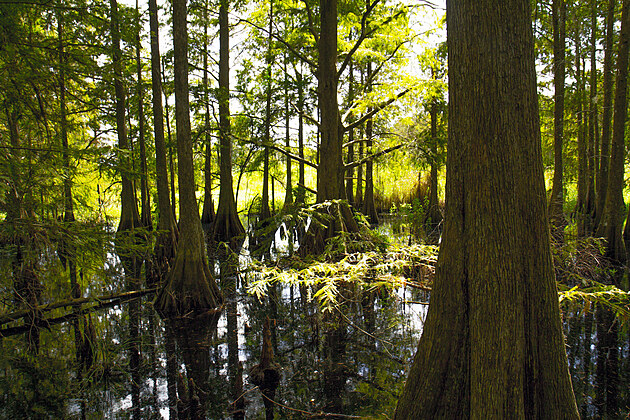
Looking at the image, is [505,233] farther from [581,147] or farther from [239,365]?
[581,147]

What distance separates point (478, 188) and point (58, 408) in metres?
4.50

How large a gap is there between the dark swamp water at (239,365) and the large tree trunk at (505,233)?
4.94ft

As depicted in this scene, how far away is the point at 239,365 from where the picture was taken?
3.83m

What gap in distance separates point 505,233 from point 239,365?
2921 mm

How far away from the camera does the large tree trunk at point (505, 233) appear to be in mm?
2096

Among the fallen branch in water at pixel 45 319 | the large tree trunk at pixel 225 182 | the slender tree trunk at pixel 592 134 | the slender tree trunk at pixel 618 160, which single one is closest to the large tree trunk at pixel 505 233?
the fallen branch in water at pixel 45 319

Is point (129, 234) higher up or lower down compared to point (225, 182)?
lower down

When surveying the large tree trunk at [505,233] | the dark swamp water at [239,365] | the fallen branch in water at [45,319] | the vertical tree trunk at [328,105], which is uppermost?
the vertical tree trunk at [328,105]

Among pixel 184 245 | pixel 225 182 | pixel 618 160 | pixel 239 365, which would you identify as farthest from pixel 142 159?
pixel 618 160

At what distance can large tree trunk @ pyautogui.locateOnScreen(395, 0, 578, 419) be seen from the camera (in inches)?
82.5

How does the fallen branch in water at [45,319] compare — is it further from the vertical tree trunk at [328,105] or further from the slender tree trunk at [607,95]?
the slender tree trunk at [607,95]

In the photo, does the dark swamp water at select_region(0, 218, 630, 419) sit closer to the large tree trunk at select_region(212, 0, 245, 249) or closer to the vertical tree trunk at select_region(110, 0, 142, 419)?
the vertical tree trunk at select_region(110, 0, 142, 419)

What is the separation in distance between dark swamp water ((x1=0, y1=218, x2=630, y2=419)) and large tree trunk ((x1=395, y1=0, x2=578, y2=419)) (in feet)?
4.94

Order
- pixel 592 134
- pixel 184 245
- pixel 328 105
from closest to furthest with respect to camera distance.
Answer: pixel 184 245 → pixel 328 105 → pixel 592 134
